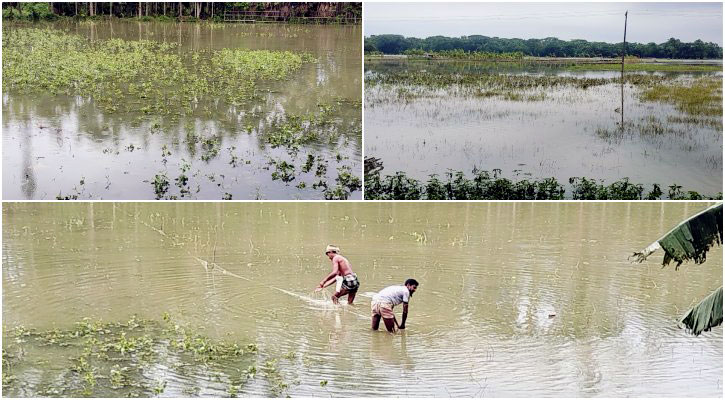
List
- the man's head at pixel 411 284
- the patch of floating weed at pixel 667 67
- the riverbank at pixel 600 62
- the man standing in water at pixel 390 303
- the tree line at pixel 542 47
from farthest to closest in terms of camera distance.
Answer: the patch of floating weed at pixel 667 67 → the riverbank at pixel 600 62 → the tree line at pixel 542 47 → the man's head at pixel 411 284 → the man standing in water at pixel 390 303

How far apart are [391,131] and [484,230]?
2.06 metres

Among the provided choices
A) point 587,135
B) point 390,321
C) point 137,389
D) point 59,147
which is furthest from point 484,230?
point 137,389

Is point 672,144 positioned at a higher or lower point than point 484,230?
higher

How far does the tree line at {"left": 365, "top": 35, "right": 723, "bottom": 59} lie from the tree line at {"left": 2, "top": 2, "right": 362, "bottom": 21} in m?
4.24

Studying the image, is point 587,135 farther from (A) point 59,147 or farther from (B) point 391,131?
(A) point 59,147

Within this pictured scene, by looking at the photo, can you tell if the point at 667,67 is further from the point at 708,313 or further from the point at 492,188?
the point at 708,313

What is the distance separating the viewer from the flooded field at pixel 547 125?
1235 centimetres

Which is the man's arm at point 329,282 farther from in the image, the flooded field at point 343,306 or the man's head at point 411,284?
the man's head at point 411,284

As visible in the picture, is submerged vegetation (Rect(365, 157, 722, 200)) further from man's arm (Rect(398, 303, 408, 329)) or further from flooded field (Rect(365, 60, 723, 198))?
→ man's arm (Rect(398, 303, 408, 329))

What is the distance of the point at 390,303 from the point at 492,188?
14.9 ft

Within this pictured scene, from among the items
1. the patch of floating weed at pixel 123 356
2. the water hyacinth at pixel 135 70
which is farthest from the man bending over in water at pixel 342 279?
the water hyacinth at pixel 135 70

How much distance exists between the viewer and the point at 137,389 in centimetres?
645

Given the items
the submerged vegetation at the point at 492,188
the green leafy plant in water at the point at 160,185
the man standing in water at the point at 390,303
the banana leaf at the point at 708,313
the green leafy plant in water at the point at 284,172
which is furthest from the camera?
the submerged vegetation at the point at 492,188

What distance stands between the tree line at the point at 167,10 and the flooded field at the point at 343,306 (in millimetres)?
10347
